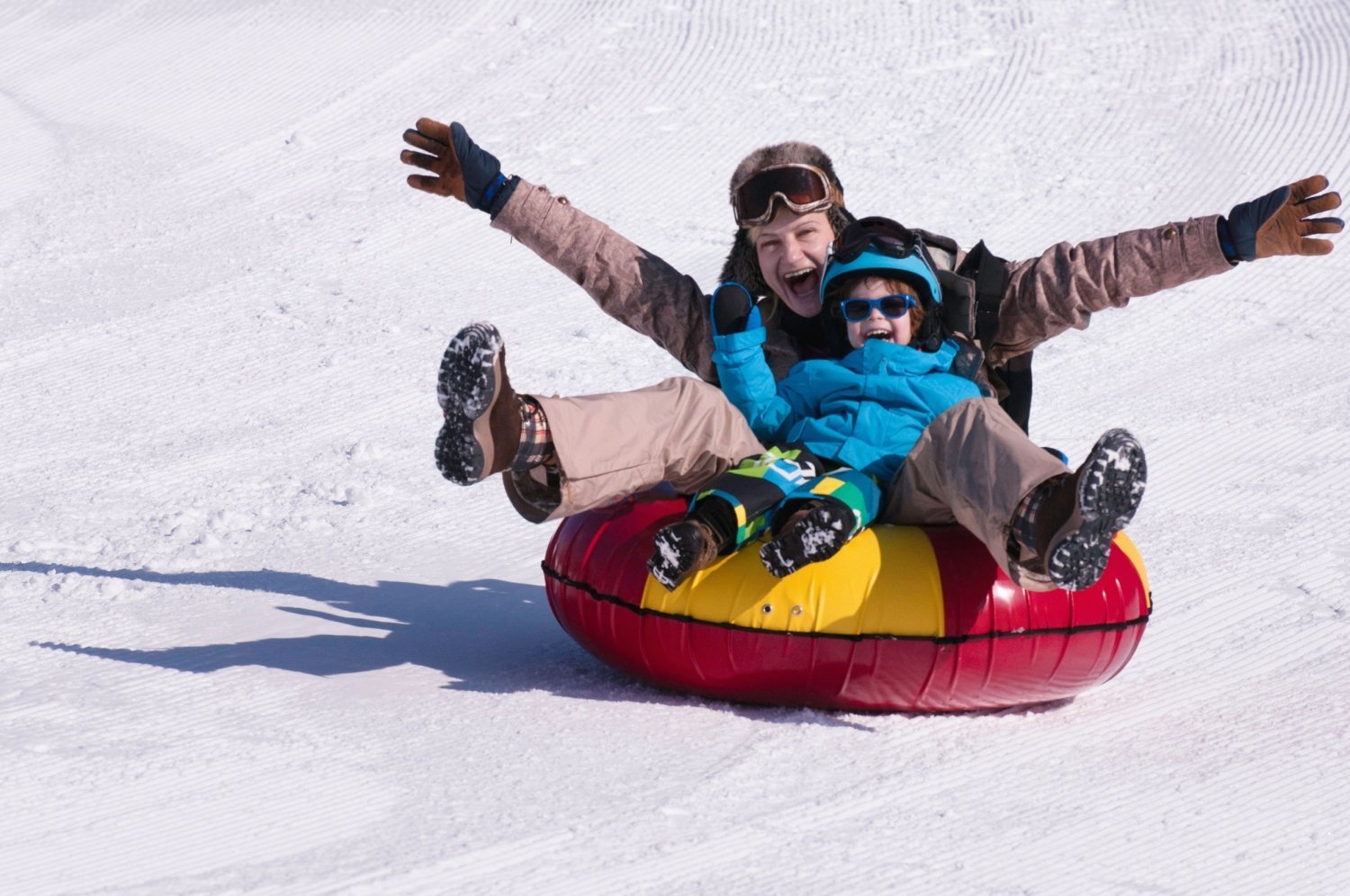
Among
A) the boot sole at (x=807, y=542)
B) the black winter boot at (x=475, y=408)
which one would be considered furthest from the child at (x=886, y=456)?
the black winter boot at (x=475, y=408)

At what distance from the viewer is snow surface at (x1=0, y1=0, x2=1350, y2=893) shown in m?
2.36

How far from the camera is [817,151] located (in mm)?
3621

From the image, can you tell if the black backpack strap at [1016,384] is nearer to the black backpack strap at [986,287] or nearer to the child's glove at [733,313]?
the black backpack strap at [986,287]

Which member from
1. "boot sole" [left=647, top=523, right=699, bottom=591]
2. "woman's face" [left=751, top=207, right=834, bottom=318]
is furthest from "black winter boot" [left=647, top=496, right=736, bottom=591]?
"woman's face" [left=751, top=207, right=834, bottom=318]

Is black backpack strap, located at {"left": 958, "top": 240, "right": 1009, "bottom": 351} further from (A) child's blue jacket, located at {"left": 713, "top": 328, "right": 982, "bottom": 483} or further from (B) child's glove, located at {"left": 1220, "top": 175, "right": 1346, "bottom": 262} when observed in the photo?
(B) child's glove, located at {"left": 1220, "top": 175, "right": 1346, "bottom": 262}

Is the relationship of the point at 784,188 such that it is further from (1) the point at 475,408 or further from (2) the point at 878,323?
(1) the point at 475,408

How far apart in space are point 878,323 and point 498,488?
72.4 inches

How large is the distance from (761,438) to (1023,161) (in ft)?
14.2

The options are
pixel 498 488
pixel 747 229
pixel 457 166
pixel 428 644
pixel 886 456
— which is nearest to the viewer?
pixel 886 456

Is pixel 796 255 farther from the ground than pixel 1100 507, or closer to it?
farther from the ground

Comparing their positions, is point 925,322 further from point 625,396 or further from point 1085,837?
point 1085,837

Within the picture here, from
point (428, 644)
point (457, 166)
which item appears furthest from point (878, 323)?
point (428, 644)

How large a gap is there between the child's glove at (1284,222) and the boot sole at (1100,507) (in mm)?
849

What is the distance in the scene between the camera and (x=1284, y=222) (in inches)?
124
